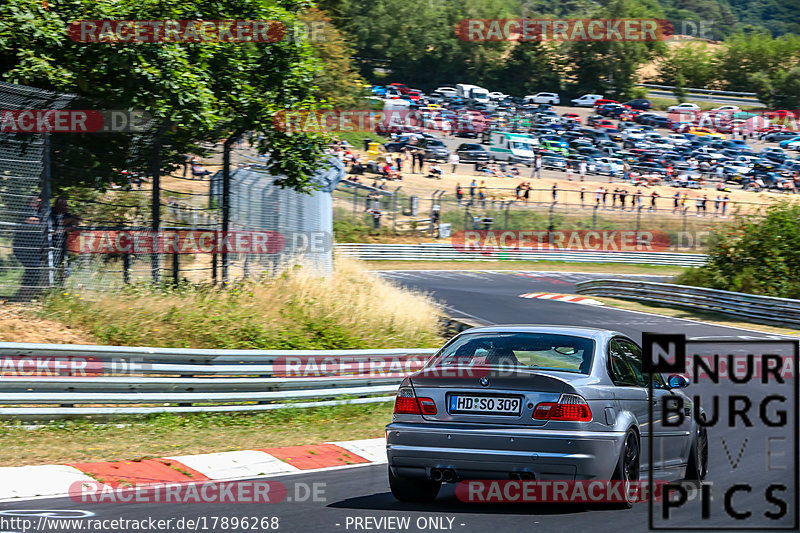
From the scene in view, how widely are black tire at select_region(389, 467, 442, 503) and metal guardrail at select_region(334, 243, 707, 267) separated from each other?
33.3m

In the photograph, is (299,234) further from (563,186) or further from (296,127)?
(563,186)

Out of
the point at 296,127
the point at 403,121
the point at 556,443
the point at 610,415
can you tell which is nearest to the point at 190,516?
the point at 556,443

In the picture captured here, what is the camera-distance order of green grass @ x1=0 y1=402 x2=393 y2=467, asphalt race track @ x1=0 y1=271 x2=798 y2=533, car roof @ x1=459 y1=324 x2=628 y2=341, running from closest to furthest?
asphalt race track @ x1=0 y1=271 x2=798 y2=533, car roof @ x1=459 y1=324 x2=628 y2=341, green grass @ x1=0 y1=402 x2=393 y2=467

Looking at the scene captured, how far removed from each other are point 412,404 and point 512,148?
5479cm

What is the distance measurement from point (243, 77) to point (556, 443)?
12303mm

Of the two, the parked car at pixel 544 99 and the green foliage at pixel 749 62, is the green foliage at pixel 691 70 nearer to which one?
the green foliage at pixel 749 62

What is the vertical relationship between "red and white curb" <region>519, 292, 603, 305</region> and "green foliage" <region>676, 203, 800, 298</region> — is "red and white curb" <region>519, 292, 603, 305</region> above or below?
below

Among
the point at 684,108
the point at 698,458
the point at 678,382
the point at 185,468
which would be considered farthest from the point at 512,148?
the point at 678,382

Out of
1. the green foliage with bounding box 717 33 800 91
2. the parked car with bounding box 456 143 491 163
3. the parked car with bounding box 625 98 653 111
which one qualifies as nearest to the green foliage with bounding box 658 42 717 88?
the green foliage with bounding box 717 33 800 91

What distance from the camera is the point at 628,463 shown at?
7074 millimetres

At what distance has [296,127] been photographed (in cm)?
1758

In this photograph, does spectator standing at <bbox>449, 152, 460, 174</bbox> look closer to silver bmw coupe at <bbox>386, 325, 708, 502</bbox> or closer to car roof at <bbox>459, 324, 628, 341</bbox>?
car roof at <bbox>459, 324, 628, 341</bbox>

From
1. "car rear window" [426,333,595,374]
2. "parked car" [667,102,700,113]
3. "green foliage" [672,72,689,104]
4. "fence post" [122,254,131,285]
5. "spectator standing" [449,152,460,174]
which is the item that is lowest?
"car rear window" [426,333,595,374]

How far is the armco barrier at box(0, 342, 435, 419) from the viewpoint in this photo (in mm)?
9898
